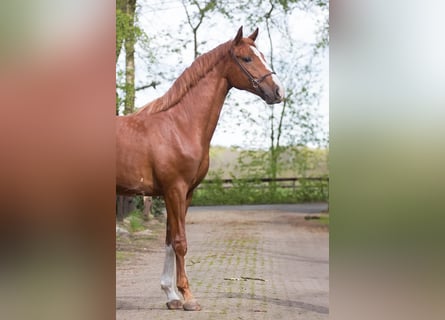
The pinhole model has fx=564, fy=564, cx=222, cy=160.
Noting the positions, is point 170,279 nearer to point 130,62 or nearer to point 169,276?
point 169,276

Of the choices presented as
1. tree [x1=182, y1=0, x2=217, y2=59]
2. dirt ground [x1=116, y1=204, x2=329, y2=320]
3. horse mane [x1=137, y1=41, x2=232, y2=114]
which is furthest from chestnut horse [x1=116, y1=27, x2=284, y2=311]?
tree [x1=182, y1=0, x2=217, y2=59]

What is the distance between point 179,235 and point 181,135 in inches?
24.2

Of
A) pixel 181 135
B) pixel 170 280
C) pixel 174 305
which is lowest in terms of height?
pixel 174 305

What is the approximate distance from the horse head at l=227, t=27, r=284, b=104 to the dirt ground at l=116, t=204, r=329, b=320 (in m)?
1.22

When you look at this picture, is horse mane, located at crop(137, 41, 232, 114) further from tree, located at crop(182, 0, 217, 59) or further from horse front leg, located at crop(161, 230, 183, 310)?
horse front leg, located at crop(161, 230, 183, 310)

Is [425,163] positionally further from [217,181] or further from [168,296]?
[217,181]

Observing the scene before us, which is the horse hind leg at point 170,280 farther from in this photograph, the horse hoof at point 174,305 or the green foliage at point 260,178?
the green foliage at point 260,178

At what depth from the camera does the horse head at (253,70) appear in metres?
3.46

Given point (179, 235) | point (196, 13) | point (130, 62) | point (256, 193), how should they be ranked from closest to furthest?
point (179, 235), point (196, 13), point (130, 62), point (256, 193)

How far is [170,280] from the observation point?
3553 millimetres

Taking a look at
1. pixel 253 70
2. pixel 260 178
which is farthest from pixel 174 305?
pixel 260 178

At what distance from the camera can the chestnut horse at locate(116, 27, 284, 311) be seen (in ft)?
11.3

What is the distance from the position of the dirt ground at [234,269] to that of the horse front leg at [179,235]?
0.08m

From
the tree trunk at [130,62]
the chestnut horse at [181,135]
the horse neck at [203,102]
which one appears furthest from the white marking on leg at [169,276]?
the tree trunk at [130,62]
